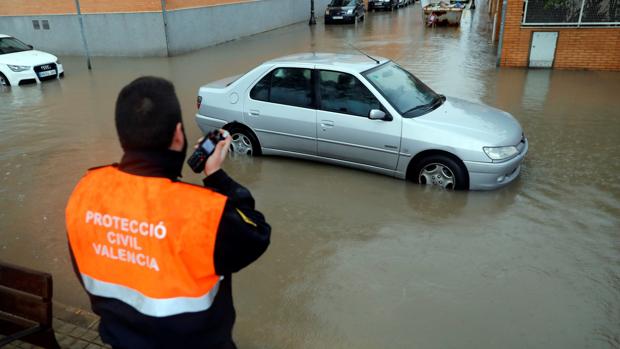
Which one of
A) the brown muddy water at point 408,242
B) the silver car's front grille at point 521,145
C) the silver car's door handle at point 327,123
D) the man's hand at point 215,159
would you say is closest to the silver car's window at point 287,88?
the silver car's door handle at point 327,123

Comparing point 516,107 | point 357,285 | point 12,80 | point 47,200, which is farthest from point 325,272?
point 12,80

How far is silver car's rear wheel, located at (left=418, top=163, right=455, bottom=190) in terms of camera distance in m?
5.63

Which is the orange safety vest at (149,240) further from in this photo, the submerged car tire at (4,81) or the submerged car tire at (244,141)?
the submerged car tire at (4,81)

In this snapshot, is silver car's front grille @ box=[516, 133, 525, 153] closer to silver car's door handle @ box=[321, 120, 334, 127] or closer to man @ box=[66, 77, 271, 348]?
silver car's door handle @ box=[321, 120, 334, 127]

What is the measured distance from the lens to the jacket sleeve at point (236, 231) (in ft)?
5.50

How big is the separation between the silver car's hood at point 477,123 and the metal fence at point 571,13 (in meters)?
7.83

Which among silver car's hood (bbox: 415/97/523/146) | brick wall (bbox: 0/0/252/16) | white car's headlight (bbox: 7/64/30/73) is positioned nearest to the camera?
silver car's hood (bbox: 415/97/523/146)

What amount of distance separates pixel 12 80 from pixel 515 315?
13822mm

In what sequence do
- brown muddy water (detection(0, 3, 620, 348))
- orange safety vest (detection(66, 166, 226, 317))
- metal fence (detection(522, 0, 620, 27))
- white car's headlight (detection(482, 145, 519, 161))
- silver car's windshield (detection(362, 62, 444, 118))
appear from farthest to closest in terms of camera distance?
metal fence (detection(522, 0, 620, 27))
silver car's windshield (detection(362, 62, 444, 118))
white car's headlight (detection(482, 145, 519, 161))
brown muddy water (detection(0, 3, 620, 348))
orange safety vest (detection(66, 166, 226, 317))

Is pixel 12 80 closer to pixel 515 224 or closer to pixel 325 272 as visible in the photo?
pixel 325 272

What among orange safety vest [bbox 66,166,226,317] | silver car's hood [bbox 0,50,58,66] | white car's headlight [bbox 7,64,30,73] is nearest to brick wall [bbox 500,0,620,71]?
silver car's hood [bbox 0,50,58,66]

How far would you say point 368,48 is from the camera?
59.7 ft

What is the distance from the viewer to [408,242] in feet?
15.5

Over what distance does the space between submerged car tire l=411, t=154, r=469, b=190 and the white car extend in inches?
461
